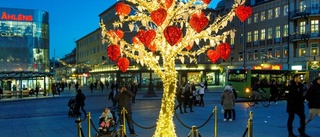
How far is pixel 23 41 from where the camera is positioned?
182 feet

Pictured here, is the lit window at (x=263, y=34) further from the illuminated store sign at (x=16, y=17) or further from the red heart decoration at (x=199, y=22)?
the red heart decoration at (x=199, y=22)

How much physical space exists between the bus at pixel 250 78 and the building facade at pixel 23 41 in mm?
30302

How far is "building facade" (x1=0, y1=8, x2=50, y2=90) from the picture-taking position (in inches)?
2136

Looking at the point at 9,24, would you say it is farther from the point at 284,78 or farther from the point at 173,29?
the point at 173,29

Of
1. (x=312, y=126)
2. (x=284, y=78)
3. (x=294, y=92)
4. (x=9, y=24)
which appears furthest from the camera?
(x=9, y=24)

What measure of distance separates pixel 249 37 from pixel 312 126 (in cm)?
4921

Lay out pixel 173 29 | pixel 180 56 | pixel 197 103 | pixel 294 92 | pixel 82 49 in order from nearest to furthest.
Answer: pixel 173 29 < pixel 180 56 < pixel 294 92 < pixel 197 103 < pixel 82 49

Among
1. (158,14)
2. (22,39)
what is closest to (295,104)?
(158,14)

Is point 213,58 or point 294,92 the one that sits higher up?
point 213,58

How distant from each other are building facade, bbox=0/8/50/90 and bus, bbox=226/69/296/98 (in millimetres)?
30302

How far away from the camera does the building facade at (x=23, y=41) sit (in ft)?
178

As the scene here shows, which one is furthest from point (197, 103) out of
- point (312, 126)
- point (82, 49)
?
point (82, 49)

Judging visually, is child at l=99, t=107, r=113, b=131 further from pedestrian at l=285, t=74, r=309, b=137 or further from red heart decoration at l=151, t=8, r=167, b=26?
pedestrian at l=285, t=74, r=309, b=137

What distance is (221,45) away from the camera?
8.09 metres
